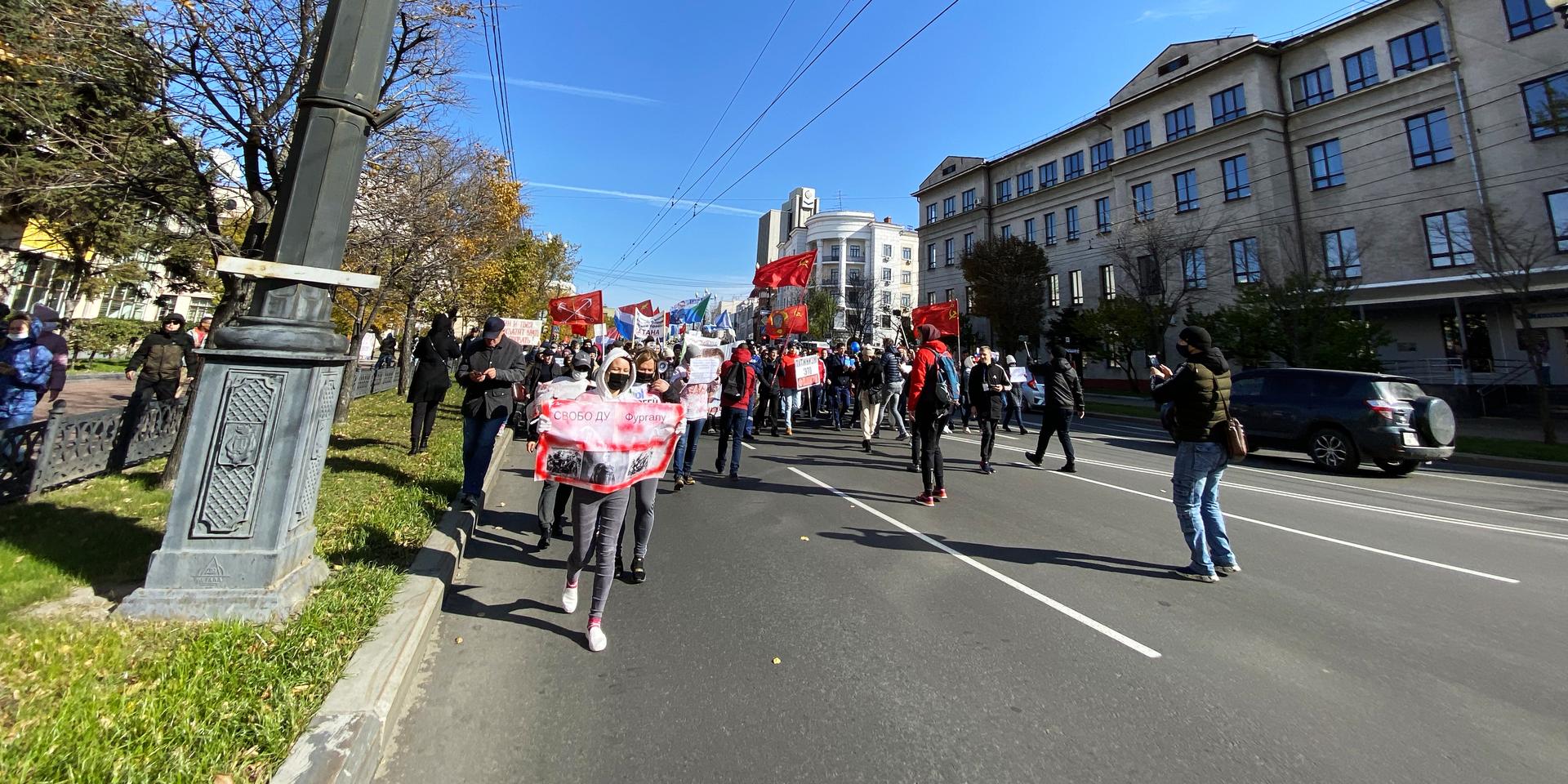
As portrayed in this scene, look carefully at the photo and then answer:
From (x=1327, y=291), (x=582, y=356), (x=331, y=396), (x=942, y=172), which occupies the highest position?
(x=942, y=172)

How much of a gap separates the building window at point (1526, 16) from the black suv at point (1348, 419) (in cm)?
2244

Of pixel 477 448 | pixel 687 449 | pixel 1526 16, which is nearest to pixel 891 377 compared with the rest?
pixel 687 449

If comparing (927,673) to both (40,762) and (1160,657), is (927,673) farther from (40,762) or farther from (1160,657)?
(40,762)

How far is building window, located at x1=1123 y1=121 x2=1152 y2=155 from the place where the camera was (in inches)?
1355

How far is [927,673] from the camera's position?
132 inches

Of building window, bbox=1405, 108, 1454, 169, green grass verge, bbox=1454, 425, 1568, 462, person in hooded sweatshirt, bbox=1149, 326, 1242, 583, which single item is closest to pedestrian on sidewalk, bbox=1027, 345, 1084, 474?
person in hooded sweatshirt, bbox=1149, 326, 1242, 583

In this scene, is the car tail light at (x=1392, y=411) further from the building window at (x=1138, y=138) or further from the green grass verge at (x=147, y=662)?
the building window at (x=1138, y=138)

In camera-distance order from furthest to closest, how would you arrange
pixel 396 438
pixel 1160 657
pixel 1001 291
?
1. pixel 1001 291
2. pixel 396 438
3. pixel 1160 657

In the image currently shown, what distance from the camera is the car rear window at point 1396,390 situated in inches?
405

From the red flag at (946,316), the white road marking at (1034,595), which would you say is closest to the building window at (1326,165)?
the red flag at (946,316)

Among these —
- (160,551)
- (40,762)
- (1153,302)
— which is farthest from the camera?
(1153,302)

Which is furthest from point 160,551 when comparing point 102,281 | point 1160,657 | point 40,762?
point 102,281

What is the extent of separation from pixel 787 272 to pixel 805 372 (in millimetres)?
2503

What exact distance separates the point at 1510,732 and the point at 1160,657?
1.40 meters
